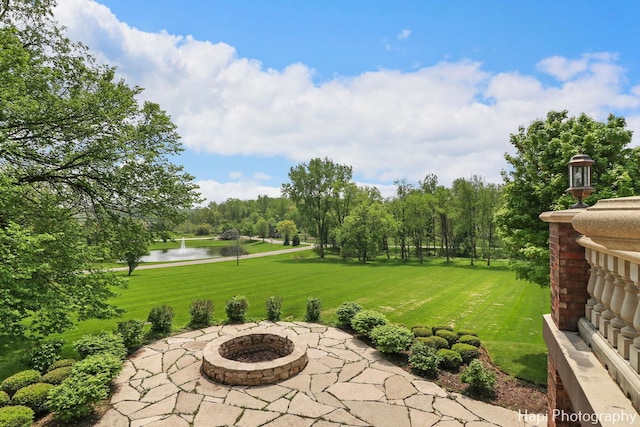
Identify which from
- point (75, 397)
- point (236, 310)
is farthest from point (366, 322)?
point (75, 397)

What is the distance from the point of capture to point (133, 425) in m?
5.46

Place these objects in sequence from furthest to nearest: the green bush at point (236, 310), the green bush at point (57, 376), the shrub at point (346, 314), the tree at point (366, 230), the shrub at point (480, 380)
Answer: the tree at point (366, 230)
the green bush at point (236, 310)
the shrub at point (346, 314)
the shrub at point (480, 380)
the green bush at point (57, 376)

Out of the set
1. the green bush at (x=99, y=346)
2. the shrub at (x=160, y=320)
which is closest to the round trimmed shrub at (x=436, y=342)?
the green bush at (x=99, y=346)

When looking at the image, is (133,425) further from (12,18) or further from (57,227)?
(12,18)

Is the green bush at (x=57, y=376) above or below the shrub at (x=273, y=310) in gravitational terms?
above

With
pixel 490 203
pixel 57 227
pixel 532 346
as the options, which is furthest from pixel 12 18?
pixel 490 203

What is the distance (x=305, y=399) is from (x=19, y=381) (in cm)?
551

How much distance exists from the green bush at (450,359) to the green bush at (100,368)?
23.3ft

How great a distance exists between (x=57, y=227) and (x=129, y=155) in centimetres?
258

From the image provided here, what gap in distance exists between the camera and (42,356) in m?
7.00

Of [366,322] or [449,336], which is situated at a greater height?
[366,322]

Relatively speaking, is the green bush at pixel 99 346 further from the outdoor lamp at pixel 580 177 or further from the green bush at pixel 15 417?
the outdoor lamp at pixel 580 177

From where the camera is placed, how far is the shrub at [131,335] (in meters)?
8.54

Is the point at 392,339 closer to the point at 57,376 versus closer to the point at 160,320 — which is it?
the point at 160,320
